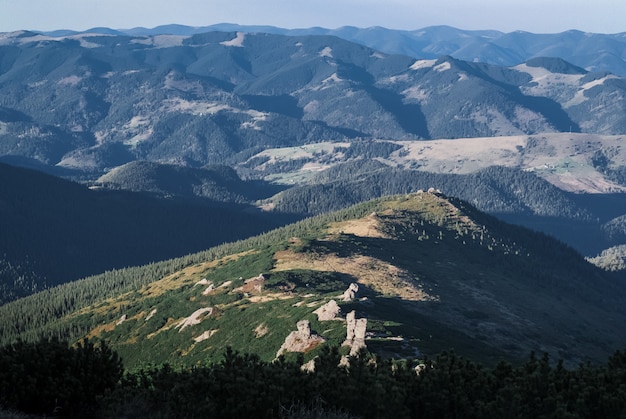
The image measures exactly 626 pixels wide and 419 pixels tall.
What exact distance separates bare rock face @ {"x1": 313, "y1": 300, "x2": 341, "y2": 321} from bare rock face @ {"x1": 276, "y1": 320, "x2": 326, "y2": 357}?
21073 mm

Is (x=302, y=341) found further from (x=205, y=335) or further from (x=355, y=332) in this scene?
(x=205, y=335)

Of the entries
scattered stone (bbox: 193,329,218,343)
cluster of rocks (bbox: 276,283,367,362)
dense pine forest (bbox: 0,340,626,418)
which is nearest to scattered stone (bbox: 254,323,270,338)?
scattered stone (bbox: 193,329,218,343)

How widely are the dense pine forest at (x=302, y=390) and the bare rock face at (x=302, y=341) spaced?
6996 cm

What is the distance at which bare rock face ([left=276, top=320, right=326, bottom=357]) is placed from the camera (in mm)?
127625

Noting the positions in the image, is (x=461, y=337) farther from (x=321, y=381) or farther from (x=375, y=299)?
(x=321, y=381)

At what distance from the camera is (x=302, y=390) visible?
53406mm

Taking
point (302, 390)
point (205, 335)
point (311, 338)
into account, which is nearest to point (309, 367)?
point (311, 338)

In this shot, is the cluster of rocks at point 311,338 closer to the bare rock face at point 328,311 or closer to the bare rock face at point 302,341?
the bare rock face at point 302,341

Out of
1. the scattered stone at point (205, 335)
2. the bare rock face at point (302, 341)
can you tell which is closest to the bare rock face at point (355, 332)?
the bare rock face at point (302, 341)

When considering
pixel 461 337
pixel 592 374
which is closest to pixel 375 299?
pixel 461 337

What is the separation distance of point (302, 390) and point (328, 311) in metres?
104

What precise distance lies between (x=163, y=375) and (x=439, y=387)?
66.1ft

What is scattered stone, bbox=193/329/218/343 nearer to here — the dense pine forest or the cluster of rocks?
the cluster of rocks

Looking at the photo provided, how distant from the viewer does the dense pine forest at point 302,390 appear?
163 ft
